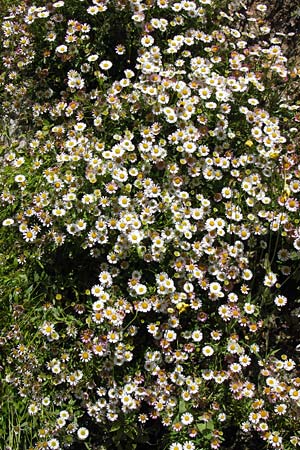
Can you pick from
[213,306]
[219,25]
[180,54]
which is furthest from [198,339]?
[219,25]

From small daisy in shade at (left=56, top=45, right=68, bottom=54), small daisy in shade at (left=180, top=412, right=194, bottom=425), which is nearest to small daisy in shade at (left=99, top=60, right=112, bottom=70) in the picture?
small daisy in shade at (left=56, top=45, right=68, bottom=54)

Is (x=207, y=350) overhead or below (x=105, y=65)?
below

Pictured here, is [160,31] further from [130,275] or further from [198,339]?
[198,339]

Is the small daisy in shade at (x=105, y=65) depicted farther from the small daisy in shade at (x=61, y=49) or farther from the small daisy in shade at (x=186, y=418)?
the small daisy in shade at (x=186, y=418)

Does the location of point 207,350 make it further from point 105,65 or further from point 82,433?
point 105,65

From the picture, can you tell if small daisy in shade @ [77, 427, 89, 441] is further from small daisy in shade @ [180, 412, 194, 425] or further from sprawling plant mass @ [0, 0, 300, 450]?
small daisy in shade @ [180, 412, 194, 425]

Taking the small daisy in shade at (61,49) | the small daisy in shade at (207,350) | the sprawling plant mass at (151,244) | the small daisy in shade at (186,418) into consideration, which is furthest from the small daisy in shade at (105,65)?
the small daisy in shade at (186,418)

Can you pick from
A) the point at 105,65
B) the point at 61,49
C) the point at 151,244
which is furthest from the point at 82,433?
the point at 61,49

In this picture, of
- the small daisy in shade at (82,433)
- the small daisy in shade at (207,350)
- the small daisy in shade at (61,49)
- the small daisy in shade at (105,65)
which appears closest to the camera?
the small daisy in shade at (82,433)
